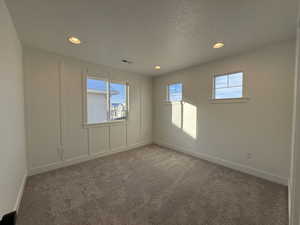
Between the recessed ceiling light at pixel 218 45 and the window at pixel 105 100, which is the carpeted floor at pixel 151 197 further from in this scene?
the recessed ceiling light at pixel 218 45

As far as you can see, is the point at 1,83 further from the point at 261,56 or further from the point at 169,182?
the point at 261,56

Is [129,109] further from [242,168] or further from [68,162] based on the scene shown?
[242,168]

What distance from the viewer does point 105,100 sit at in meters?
3.48

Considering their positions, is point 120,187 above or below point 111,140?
below

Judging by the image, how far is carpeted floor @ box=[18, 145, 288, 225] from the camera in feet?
4.87

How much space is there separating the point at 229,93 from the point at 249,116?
601 millimetres

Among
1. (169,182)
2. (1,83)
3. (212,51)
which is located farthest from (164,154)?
(1,83)

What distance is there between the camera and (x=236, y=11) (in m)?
1.45

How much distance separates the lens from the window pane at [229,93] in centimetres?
259

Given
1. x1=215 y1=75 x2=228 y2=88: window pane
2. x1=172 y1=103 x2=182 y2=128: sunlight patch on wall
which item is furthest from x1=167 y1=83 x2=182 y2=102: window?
x1=215 y1=75 x2=228 y2=88: window pane

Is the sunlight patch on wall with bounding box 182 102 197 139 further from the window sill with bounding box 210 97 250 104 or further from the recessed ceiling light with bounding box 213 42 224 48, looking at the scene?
the recessed ceiling light with bounding box 213 42 224 48

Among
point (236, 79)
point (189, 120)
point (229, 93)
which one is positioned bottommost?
point (189, 120)

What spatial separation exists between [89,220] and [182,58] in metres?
3.15

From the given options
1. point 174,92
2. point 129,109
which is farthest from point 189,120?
point 129,109
